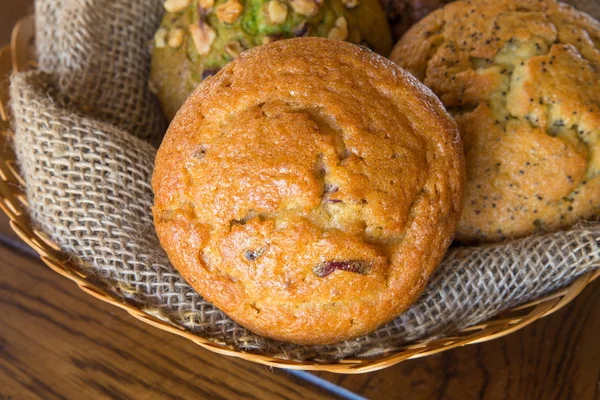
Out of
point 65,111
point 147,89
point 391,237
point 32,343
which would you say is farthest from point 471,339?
point 147,89

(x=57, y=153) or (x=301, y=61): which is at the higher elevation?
(x=301, y=61)

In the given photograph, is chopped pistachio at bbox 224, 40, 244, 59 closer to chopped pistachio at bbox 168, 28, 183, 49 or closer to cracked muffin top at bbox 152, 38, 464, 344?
chopped pistachio at bbox 168, 28, 183, 49

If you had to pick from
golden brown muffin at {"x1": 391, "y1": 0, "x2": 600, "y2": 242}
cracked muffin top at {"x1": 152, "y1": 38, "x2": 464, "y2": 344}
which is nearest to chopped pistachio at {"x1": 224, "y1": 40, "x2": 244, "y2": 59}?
cracked muffin top at {"x1": 152, "y1": 38, "x2": 464, "y2": 344}

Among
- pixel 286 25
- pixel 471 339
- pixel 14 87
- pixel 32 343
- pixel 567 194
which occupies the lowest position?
pixel 32 343

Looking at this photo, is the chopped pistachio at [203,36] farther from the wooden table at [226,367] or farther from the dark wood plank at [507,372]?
the dark wood plank at [507,372]

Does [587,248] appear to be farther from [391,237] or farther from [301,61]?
[301,61]

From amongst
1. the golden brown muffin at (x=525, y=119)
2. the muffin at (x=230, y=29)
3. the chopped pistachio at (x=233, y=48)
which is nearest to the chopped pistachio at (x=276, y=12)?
the muffin at (x=230, y=29)
